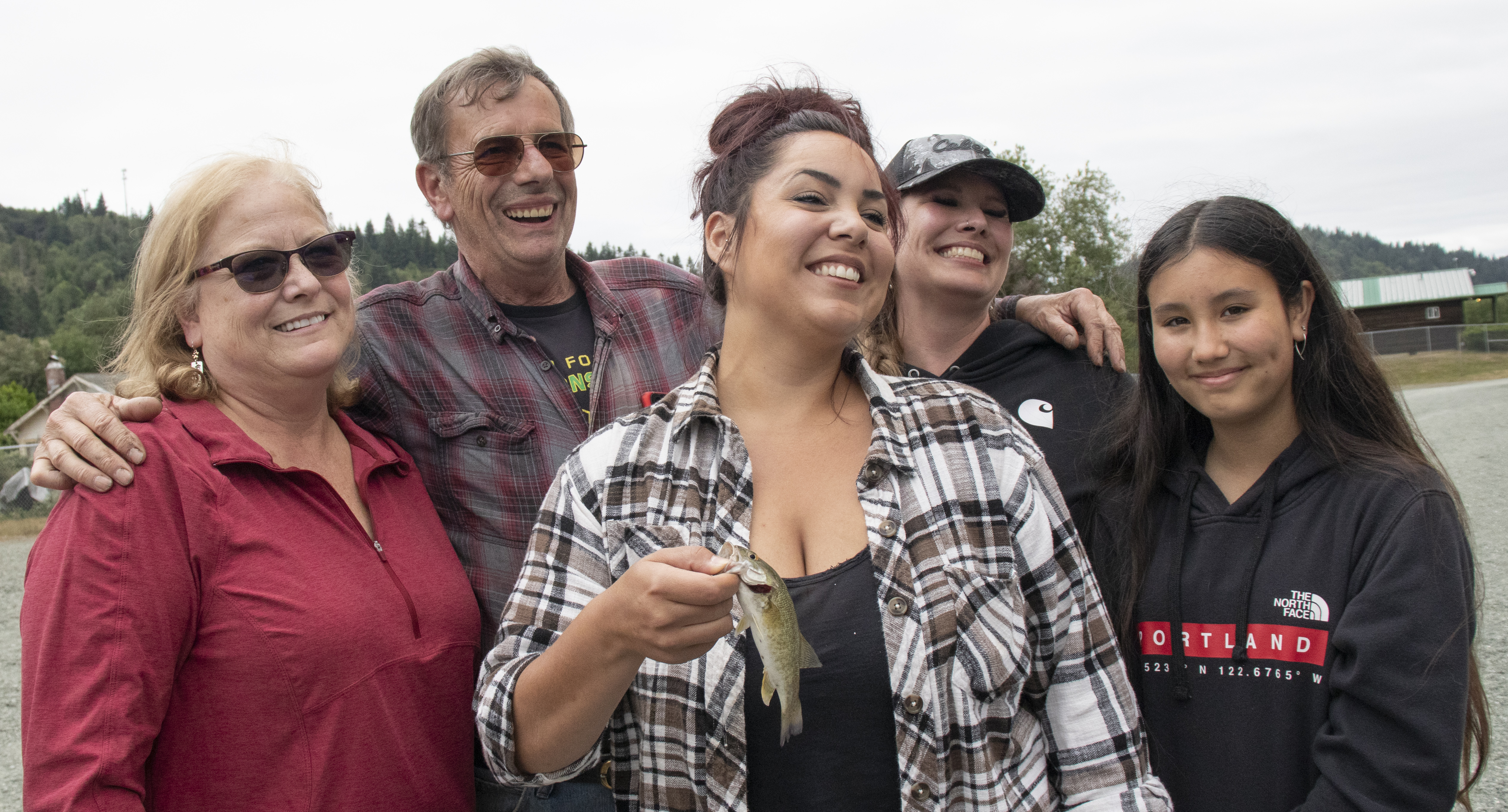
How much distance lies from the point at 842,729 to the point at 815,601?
0.30m

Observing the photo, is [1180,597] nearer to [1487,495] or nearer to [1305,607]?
[1305,607]

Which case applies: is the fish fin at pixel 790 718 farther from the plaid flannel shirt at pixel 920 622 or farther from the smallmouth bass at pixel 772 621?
the plaid flannel shirt at pixel 920 622

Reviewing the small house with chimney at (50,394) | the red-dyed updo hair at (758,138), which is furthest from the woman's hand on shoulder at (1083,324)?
the small house with chimney at (50,394)

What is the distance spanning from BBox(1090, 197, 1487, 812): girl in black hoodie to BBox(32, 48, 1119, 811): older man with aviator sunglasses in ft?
3.13

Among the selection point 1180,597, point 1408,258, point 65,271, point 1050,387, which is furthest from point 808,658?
point 1408,258

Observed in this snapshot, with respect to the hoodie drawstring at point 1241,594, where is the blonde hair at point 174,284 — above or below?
above

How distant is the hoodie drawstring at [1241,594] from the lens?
8.54 feet

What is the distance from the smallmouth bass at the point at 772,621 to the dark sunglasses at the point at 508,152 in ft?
8.05

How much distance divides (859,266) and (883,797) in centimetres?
137

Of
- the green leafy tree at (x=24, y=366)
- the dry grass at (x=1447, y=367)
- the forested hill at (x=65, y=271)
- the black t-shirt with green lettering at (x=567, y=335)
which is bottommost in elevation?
the dry grass at (x=1447, y=367)

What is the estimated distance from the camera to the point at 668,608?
184cm

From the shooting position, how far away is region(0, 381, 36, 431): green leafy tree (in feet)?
175

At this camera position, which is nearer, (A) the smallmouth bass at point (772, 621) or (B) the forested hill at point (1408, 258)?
(A) the smallmouth bass at point (772, 621)

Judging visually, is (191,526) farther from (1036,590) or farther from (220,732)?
(1036,590)
